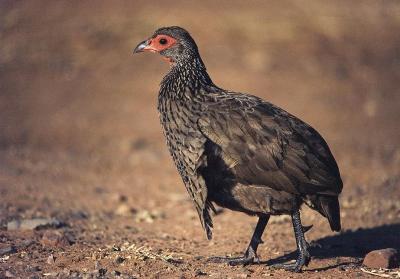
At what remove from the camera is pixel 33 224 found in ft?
25.1

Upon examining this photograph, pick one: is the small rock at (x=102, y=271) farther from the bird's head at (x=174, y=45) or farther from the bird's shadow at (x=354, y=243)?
the bird's head at (x=174, y=45)

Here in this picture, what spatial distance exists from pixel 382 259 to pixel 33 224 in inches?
143

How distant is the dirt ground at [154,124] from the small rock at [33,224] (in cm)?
7

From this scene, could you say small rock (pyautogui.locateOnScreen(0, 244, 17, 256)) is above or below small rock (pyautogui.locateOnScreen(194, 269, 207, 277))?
above

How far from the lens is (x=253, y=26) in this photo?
19.8 metres

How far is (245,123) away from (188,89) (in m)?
0.73

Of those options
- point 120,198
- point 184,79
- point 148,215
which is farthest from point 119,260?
point 120,198

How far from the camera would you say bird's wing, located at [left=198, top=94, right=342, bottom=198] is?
6129 mm

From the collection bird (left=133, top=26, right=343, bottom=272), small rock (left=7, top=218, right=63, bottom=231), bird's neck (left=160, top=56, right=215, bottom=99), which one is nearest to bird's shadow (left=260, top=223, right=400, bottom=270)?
bird (left=133, top=26, right=343, bottom=272)

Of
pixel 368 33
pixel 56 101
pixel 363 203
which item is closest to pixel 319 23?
pixel 368 33

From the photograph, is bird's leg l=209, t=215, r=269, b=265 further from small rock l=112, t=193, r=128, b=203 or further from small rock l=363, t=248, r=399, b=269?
small rock l=112, t=193, r=128, b=203

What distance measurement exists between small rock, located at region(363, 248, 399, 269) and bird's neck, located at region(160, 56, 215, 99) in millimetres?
2205

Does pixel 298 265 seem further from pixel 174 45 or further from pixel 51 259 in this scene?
pixel 174 45

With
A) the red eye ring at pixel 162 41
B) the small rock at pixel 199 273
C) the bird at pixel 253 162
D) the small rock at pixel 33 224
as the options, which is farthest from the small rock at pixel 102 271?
the red eye ring at pixel 162 41
